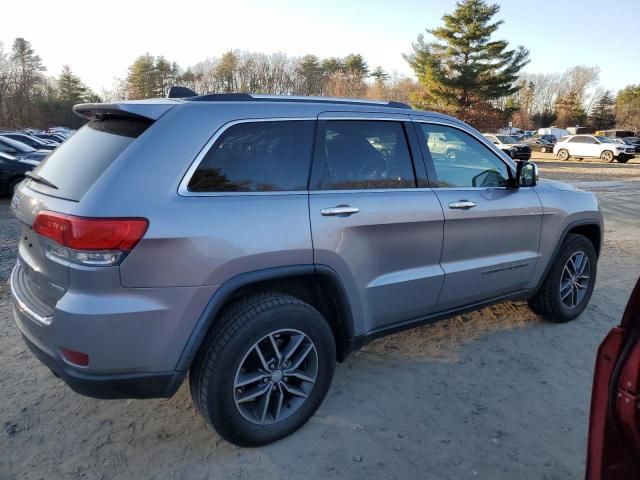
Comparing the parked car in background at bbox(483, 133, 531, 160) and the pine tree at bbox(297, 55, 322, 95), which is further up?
the pine tree at bbox(297, 55, 322, 95)

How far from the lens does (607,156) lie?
3156cm

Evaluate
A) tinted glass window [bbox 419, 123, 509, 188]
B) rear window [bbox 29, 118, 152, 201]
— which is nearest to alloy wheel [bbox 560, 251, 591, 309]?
tinted glass window [bbox 419, 123, 509, 188]

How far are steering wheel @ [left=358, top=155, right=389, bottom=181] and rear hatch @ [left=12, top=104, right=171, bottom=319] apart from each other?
1278 mm

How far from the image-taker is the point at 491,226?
11.8ft

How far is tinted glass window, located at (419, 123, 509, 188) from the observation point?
347 centimetres

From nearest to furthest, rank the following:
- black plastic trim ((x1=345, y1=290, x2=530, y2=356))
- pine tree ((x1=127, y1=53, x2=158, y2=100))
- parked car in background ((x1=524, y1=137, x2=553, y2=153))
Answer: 1. black plastic trim ((x1=345, y1=290, x2=530, y2=356))
2. parked car in background ((x1=524, y1=137, x2=553, y2=153))
3. pine tree ((x1=127, y1=53, x2=158, y2=100))

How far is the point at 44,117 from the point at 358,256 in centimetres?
7506

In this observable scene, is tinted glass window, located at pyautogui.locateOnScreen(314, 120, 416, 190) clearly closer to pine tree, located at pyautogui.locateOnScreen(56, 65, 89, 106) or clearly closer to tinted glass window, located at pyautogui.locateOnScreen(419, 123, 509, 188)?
tinted glass window, located at pyautogui.locateOnScreen(419, 123, 509, 188)

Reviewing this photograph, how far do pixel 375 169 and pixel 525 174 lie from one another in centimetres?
144

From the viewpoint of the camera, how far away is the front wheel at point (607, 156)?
31.2 meters

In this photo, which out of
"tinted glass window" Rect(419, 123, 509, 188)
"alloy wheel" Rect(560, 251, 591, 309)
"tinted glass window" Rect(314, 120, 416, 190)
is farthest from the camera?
"alloy wheel" Rect(560, 251, 591, 309)

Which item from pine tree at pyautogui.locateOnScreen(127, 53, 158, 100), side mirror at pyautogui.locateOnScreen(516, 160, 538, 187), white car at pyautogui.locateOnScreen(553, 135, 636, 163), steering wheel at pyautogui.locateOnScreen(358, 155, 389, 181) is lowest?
white car at pyautogui.locateOnScreen(553, 135, 636, 163)

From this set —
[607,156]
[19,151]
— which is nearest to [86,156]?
[19,151]

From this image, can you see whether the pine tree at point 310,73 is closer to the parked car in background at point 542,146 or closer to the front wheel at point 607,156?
the parked car in background at point 542,146
